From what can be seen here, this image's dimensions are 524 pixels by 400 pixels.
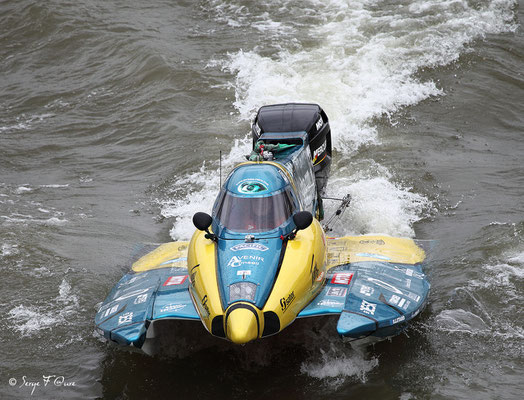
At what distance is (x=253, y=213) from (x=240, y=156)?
19.7 feet

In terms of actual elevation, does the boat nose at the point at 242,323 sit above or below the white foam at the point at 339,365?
above

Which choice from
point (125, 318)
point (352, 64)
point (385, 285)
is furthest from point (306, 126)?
point (352, 64)

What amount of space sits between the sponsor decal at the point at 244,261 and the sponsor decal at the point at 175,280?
3.48ft

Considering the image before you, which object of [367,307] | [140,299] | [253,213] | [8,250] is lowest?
[8,250]

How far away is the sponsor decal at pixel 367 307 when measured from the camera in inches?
263

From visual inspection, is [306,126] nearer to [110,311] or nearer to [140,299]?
Answer: [140,299]

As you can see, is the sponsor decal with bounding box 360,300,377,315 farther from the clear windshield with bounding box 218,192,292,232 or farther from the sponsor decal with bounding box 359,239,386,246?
the sponsor decal with bounding box 359,239,386,246

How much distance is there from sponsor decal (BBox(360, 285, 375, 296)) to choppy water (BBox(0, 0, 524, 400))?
2.07 feet

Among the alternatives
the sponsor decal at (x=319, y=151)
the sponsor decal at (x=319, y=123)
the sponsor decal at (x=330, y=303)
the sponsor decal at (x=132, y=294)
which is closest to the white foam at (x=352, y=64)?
the sponsor decal at (x=319, y=151)

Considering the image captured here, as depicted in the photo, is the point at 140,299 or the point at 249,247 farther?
the point at 140,299

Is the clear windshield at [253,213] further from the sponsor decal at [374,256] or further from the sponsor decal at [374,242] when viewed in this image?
the sponsor decal at [374,242]

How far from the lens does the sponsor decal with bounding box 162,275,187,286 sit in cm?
766

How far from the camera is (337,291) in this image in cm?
719

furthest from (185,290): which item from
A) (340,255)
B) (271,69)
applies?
(271,69)
